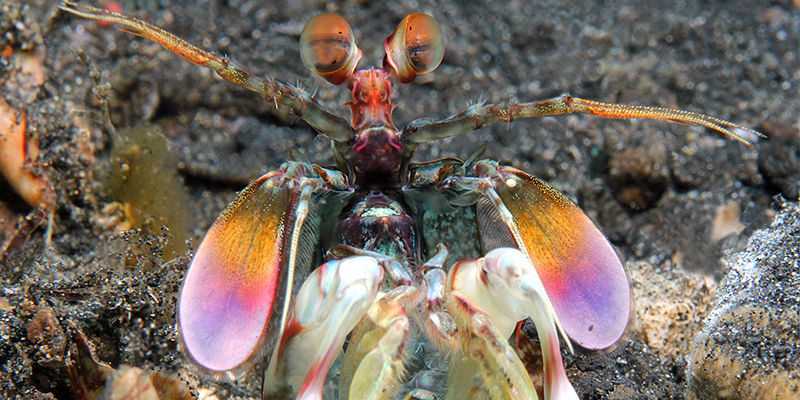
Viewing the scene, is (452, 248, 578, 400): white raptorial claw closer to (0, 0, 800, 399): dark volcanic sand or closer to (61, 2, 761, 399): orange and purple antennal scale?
(61, 2, 761, 399): orange and purple antennal scale

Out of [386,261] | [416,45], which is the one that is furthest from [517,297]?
[416,45]

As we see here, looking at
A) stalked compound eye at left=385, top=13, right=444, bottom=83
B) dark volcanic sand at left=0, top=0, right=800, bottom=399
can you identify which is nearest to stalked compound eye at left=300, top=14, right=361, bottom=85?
stalked compound eye at left=385, top=13, right=444, bottom=83

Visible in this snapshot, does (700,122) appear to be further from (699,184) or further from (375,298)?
(699,184)

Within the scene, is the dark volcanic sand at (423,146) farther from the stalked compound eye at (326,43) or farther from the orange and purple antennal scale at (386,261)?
the stalked compound eye at (326,43)

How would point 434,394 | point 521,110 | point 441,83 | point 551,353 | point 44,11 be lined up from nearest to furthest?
point 551,353 → point 434,394 → point 521,110 → point 44,11 → point 441,83

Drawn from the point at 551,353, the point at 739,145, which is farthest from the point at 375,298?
the point at 739,145

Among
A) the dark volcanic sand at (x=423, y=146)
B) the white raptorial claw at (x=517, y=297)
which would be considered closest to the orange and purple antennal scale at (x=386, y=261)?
the white raptorial claw at (x=517, y=297)
